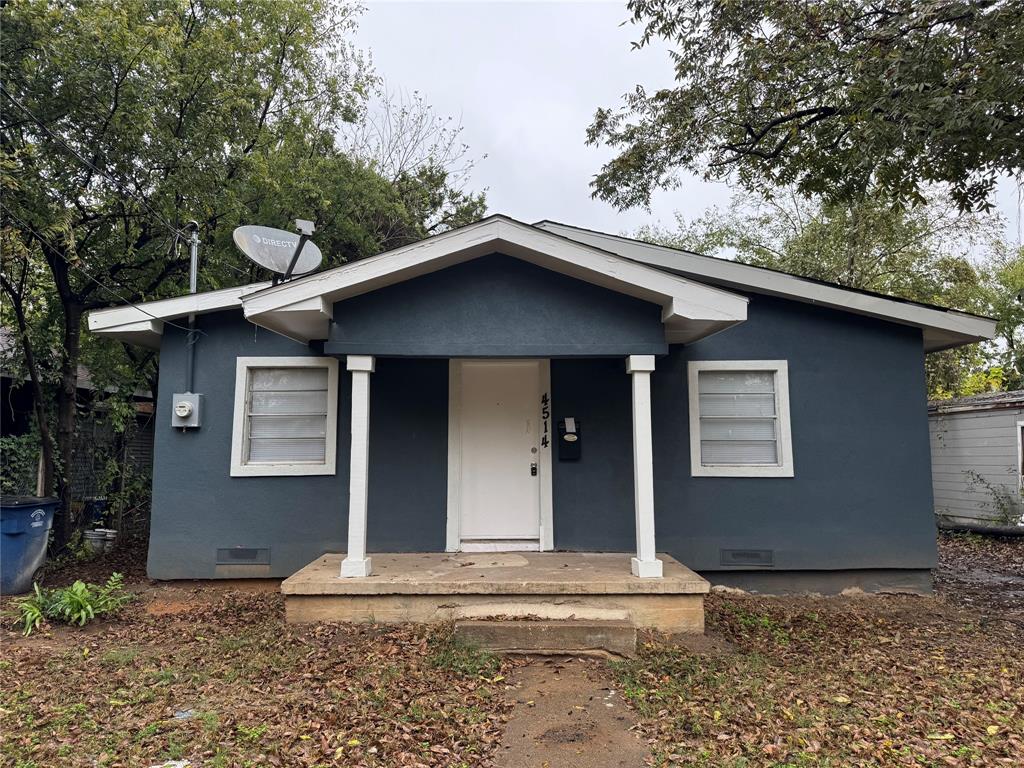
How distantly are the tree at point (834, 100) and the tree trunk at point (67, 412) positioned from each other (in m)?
7.34

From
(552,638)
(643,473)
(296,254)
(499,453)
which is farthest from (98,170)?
(552,638)

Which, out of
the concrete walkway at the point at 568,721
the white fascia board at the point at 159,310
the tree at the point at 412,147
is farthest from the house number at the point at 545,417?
the tree at the point at 412,147

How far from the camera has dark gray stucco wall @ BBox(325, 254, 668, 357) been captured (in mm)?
4656

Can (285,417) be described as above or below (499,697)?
above

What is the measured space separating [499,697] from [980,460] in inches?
391

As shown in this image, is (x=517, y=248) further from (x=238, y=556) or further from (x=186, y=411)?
(x=238, y=556)

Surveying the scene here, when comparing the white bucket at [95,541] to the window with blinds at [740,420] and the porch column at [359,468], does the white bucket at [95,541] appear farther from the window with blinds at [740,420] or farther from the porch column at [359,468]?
the window with blinds at [740,420]

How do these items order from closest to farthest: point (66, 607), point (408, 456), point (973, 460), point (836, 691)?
point (836, 691) → point (66, 607) → point (408, 456) → point (973, 460)

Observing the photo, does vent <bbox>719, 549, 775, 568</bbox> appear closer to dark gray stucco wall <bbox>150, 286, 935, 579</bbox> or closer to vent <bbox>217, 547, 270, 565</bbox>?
dark gray stucco wall <bbox>150, 286, 935, 579</bbox>

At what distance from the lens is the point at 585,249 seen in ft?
14.6

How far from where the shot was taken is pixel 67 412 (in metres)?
6.92

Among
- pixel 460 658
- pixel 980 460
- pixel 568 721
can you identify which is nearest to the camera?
pixel 568 721

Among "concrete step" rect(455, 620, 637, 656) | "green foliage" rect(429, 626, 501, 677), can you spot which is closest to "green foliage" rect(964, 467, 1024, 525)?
"concrete step" rect(455, 620, 637, 656)

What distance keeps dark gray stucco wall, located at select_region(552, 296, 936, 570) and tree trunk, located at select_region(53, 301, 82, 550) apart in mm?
5586
